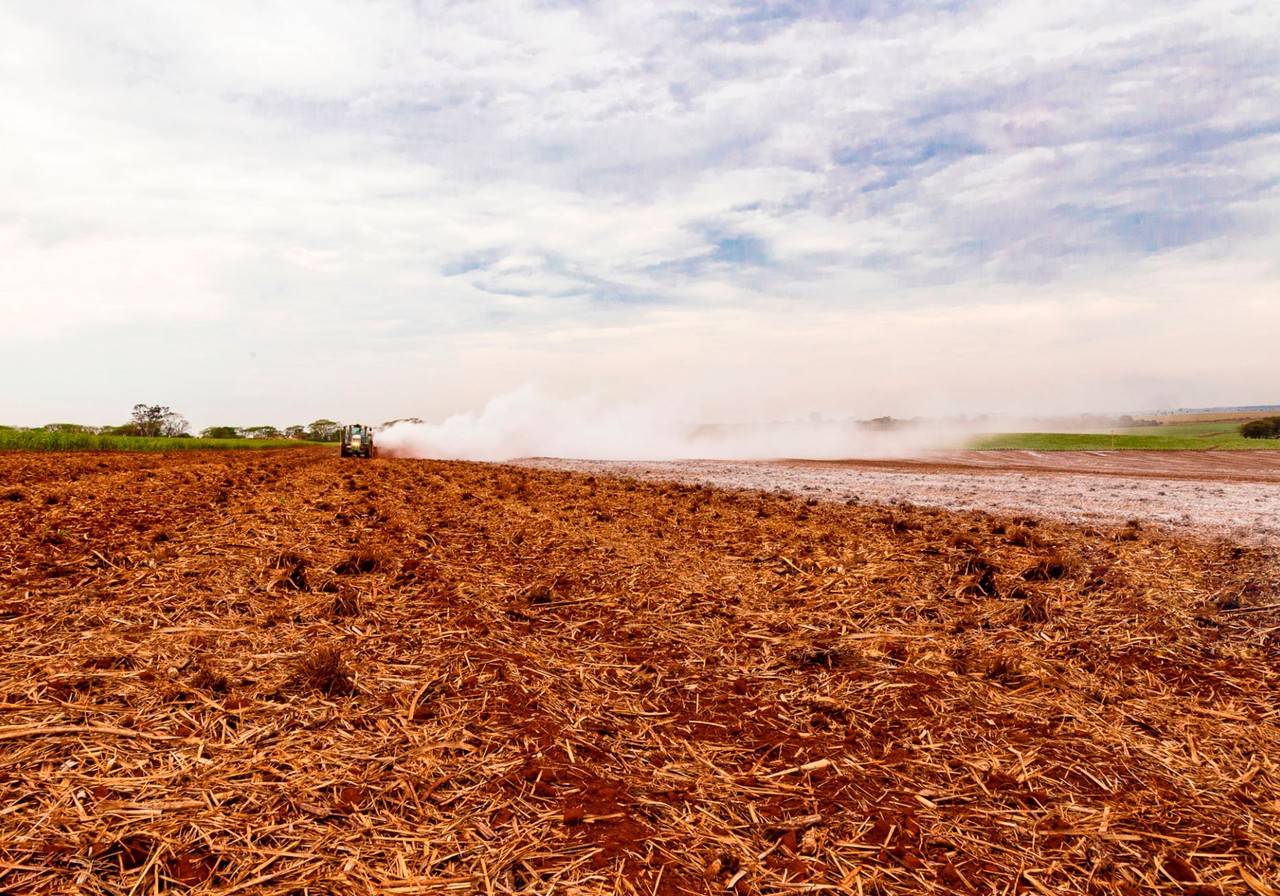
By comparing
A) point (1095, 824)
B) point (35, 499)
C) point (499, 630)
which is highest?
point (35, 499)

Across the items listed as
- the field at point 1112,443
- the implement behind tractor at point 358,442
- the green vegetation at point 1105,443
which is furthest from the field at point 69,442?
the field at point 1112,443

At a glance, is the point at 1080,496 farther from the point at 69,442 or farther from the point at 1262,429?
the point at 1262,429

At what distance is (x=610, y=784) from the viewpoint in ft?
12.0

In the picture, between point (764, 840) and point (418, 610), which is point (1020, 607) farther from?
point (418, 610)

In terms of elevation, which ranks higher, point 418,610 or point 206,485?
point 206,485

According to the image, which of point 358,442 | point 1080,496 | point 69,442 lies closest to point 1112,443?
point 1080,496

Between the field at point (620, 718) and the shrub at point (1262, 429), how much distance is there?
84.6 meters

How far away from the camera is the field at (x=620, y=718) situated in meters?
3.09

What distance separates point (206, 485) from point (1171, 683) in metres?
15.8

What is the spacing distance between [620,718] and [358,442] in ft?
140

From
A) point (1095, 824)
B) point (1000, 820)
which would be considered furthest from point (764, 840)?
point (1095, 824)

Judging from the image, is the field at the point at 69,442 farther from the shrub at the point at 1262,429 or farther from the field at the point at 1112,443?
the shrub at the point at 1262,429

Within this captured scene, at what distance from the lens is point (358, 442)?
43000 millimetres

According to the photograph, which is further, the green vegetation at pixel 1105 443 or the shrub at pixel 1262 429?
the shrub at pixel 1262 429
